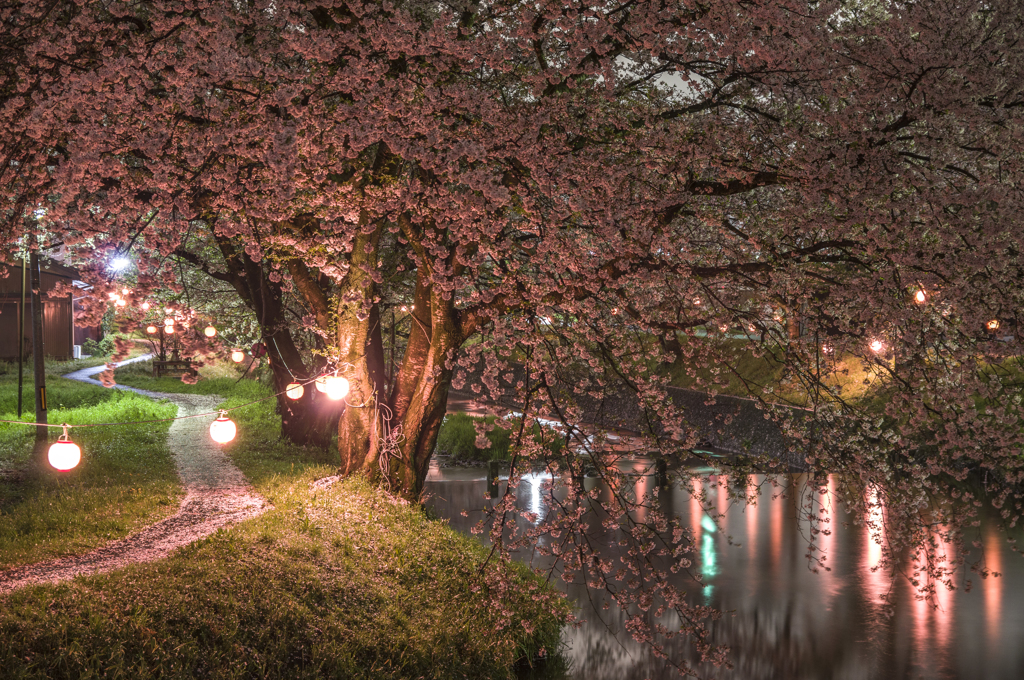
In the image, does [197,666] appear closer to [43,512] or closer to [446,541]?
[446,541]

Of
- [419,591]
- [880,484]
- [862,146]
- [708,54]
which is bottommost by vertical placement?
[419,591]

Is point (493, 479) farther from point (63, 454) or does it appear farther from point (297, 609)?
point (63, 454)

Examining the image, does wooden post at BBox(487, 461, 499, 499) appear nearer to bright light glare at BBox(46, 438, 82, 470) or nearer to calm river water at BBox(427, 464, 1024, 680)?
calm river water at BBox(427, 464, 1024, 680)

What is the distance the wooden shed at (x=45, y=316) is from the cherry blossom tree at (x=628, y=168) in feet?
94.4

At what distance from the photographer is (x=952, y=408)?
7.97 metres

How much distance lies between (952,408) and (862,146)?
2961 millimetres

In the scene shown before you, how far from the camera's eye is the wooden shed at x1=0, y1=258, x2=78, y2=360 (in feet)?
113

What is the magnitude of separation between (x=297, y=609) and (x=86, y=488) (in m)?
6.87

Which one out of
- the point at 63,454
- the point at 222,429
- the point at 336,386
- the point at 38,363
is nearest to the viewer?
the point at 63,454

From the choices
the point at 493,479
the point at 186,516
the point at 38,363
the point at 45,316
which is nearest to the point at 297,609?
the point at 186,516

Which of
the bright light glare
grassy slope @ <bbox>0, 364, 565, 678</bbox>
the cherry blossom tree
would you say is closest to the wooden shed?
the bright light glare

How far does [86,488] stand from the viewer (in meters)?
13.5

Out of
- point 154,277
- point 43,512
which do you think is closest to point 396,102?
point 154,277

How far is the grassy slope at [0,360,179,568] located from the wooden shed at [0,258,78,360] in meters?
13.9
